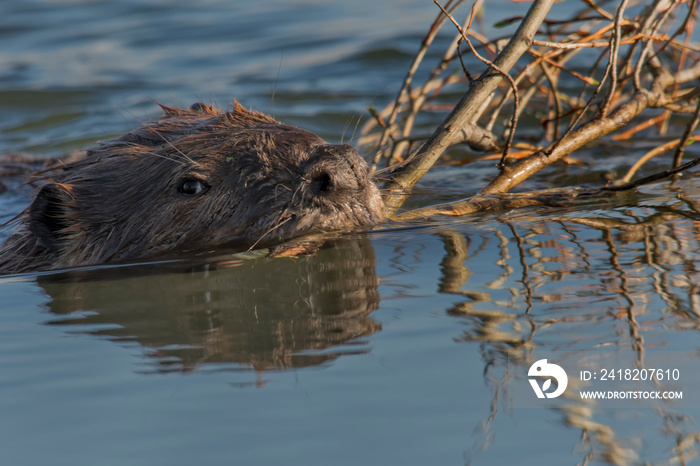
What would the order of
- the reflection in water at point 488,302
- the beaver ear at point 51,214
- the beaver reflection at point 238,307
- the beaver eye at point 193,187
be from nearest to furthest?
the reflection in water at point 488,302 → the beaver reflection at point 238,307 → the beaver eye at point 193,187 → the beaver ear at point 51,214

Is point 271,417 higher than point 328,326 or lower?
lower

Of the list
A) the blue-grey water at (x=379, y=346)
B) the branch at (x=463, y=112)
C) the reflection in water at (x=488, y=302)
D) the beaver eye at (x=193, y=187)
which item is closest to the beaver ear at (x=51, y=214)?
the blue-grey water at (x=379, y=346)

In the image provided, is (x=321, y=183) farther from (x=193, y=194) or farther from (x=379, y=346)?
(x=379, y=346)

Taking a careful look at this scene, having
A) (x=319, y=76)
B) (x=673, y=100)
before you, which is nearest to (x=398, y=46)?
(x=319, y=76)

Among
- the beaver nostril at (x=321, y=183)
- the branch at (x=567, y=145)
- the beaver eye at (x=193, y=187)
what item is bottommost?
the beaver nostril at (x=321, y=183)

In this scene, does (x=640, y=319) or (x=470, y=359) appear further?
(x=640, y=319)

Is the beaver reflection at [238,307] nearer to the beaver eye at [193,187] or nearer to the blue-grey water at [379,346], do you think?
the blue-grey water at [379,346]

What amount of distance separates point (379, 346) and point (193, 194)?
4.44 ft

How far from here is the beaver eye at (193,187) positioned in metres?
3.25

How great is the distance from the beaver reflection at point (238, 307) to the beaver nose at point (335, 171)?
246mm

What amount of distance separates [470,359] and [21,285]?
1.79 metres

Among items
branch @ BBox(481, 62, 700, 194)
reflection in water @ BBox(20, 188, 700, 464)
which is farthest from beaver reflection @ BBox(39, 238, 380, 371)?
branch @ BBox(481, 62, 700, 194)

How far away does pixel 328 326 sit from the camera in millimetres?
2344

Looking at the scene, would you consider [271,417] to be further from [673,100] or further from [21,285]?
[673,100]
